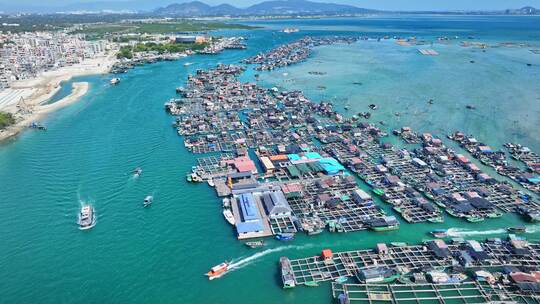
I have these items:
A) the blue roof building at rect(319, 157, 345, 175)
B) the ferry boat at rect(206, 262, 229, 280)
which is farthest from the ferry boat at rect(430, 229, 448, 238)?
the ferry boat at rect(206, 262, 229, 280)

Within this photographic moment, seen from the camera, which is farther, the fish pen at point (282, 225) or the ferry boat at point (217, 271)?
the fish pen at point (282, 225)

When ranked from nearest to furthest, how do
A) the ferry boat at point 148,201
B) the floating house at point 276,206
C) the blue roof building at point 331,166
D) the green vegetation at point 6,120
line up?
the floating house at point 276,206, the ferry boat at point 148,201, the blue roof building at point 331,166, the green vegetation at point 6,120

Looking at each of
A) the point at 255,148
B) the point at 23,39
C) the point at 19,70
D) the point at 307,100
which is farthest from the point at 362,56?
the point at 23,39

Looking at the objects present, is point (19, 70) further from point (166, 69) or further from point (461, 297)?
point (461, 297)

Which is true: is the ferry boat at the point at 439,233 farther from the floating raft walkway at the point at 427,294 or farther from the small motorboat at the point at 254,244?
the small motorboat at the point at 254,244

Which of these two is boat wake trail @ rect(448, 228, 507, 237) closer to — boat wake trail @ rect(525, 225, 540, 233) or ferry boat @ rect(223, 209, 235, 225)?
boat wake trail @ rect(525, 225, 540, 233)

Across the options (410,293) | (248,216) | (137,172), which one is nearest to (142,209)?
(137,172)

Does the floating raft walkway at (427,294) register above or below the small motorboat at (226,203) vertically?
below

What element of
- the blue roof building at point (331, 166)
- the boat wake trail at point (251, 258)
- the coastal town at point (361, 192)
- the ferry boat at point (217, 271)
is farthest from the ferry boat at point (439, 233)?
the ferry boat at point (217, 271)
